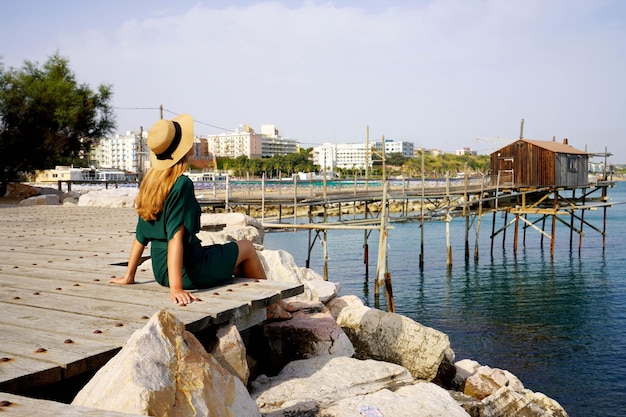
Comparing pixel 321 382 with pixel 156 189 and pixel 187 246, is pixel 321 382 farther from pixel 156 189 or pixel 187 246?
pixel 156 189

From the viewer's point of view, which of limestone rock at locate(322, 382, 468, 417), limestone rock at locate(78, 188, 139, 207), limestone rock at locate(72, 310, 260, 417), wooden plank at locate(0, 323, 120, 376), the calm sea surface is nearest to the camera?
limestone rock at locate(72, 310, 260, 417)

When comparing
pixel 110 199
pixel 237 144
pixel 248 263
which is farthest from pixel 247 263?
pixel 237 144

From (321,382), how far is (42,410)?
2.69 metres

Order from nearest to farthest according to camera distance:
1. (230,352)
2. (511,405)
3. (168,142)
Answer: (230,352) < (168,142) < (511,405)

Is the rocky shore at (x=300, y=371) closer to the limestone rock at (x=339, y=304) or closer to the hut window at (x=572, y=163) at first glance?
the limestone rock at (x=339, y=304)

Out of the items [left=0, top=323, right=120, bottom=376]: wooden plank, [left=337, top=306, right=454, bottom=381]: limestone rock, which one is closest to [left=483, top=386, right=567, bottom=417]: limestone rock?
[left=337, top=306, right=454, bottom=381]: limestone rock

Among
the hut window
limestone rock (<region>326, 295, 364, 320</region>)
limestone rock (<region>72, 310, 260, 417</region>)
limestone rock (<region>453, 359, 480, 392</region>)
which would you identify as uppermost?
the hut window

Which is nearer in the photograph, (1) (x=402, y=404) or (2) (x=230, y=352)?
(2) (x=230, y=352)

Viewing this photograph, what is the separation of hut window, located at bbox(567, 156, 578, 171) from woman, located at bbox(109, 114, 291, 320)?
33.0 metres

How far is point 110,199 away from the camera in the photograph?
17281mm

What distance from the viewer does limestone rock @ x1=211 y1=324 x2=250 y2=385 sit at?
398 centimetres

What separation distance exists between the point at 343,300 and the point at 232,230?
7.63 feet

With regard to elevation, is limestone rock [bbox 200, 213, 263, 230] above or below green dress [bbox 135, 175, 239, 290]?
below

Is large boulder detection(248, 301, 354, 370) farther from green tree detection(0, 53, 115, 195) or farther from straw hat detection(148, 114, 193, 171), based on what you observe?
green tree detection(0, 53, 115, 195)
